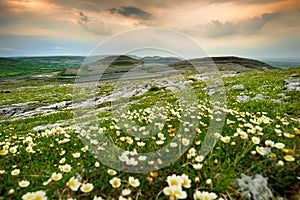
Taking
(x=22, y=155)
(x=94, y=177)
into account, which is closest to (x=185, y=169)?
(x=94, y=177)

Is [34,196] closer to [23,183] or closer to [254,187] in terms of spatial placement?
[23,183]

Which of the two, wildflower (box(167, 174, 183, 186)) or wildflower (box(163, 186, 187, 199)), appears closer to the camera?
wildflower (box(163, 186, 187, 199))

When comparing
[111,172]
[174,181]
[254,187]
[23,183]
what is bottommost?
[23,183]

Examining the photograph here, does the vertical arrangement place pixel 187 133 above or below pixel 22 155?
above

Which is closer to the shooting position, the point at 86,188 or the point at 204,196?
the point at 204,196

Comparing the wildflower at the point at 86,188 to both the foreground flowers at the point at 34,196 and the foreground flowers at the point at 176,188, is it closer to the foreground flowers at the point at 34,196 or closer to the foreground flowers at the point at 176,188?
the foreground flowers at the point at 34,196

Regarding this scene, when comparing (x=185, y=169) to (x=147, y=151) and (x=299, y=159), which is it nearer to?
(x=147, y=151)

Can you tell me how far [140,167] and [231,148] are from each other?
2374 millimetres

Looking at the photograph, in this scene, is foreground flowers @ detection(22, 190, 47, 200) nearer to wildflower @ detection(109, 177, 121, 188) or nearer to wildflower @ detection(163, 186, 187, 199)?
wildflower @ detection(109, 177, 121, 188)

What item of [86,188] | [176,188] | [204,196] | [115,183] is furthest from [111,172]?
[204,196]

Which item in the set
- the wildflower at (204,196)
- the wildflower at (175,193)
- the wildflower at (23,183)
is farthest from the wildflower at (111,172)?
the wildflower at (204,196)

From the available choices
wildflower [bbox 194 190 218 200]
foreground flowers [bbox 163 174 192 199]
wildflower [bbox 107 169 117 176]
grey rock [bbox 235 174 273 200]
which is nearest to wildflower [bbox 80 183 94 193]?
wildflower [bbox 107 169 117 176]

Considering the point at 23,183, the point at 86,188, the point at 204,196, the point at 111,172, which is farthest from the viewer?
the point at 111,172

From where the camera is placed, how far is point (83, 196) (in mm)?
4066
